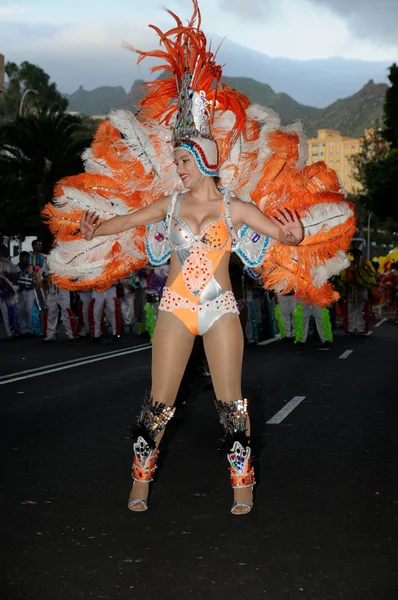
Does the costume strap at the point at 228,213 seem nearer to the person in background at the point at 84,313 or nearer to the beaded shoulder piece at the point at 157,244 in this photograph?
the beaded shoulder piece at the point at 157,244

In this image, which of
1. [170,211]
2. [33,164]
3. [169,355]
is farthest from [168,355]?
[33,164]

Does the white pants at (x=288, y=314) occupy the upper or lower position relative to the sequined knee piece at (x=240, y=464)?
lower

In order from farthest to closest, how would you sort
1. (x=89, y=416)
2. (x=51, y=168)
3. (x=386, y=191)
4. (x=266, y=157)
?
(x=386, y=191) < (x=51, y=168) < (x=89, y=416) < (x=266, y=157)

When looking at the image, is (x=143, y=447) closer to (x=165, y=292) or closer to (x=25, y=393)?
(x=165, y=292)

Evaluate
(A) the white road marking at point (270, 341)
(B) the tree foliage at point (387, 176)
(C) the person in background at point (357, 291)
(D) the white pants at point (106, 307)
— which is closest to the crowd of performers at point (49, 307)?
(D) the white pants at point (106, 307)

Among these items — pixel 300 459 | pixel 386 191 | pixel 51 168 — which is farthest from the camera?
pixel 386 191

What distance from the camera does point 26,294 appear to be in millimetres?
21266

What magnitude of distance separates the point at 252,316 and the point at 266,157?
12.6 metres

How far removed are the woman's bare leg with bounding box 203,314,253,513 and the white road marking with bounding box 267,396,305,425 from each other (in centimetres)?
Result: 349

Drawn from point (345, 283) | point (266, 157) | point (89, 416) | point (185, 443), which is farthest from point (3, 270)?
point (266, 157)

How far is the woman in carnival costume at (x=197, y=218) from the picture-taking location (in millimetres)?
5504

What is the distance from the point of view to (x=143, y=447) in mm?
5500

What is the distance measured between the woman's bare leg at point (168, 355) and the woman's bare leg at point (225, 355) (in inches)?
6.0

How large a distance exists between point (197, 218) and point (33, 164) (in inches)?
1135
